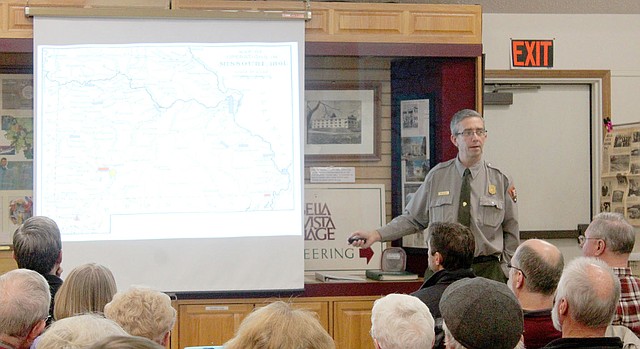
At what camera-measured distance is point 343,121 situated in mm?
6008

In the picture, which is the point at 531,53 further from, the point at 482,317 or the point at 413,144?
the point at 482,317

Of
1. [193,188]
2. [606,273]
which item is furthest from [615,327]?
[193,188]

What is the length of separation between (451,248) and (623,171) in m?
3.07

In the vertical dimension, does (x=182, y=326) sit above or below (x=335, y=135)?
below

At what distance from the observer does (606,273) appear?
9.80 feet

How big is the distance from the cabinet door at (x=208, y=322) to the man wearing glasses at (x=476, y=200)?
868mm

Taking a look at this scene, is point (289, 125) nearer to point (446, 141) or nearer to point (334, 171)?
point (334, 171)

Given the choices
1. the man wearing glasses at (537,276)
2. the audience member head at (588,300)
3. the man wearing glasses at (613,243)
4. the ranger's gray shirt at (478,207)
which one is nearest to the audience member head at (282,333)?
the audience member head at (588,300)

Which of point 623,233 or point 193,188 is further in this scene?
point 193,188

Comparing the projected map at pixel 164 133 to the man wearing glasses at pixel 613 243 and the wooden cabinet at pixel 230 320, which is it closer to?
the wooden cabinet at pixel 230 320

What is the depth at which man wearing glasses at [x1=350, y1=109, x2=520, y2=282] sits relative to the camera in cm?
532

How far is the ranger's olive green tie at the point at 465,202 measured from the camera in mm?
5406

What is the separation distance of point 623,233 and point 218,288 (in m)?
2.50

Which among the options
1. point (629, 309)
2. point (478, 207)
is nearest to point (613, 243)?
point (629, 309)
